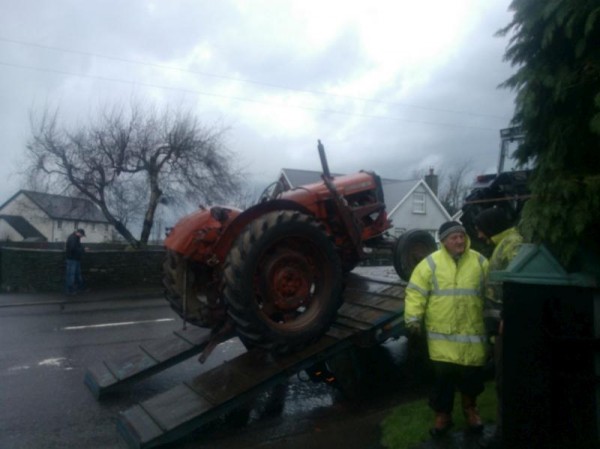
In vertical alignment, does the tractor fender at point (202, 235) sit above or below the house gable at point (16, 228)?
above

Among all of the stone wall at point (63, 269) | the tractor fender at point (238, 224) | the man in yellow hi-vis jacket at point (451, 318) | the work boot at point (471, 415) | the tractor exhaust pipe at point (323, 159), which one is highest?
the tractor exhaust pipe at point (323, 159)

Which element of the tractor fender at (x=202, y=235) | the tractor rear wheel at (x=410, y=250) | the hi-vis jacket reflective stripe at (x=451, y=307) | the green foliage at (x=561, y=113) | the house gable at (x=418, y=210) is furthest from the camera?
the house gable at (x=418, y=210)

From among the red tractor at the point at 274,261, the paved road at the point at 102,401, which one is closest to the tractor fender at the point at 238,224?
the red tractor at the point at 274,261

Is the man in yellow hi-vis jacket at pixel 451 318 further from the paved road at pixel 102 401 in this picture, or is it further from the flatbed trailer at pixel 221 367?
the flatbed trailer at pixel 221 367

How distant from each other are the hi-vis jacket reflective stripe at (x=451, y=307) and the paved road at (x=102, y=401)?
108 centimetres

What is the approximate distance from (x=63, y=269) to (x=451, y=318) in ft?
48.8

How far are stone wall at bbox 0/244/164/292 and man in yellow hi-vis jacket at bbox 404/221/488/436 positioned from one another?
14.0 metres

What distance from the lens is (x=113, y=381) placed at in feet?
21.5

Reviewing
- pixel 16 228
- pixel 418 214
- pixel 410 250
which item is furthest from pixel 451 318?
pixel 16 228

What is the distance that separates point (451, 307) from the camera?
4668mm

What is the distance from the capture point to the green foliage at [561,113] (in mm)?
3334

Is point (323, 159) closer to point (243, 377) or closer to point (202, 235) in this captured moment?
point (202, 235)

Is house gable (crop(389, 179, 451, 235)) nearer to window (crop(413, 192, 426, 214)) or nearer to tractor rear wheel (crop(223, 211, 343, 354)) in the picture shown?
window (crop(413, 192, 426, 214))

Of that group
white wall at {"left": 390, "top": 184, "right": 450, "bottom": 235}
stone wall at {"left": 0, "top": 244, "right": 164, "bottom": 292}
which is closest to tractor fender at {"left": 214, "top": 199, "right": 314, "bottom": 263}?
stone wall at {"left": 0, "top": 244, "right": 164, "bottom": 292}
